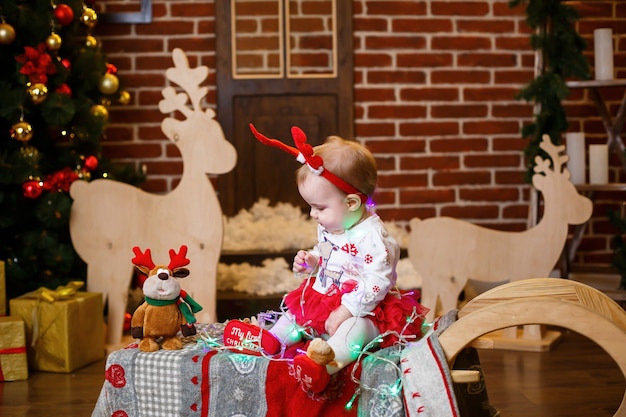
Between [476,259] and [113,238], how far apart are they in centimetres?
146

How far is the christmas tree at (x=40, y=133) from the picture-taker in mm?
3361

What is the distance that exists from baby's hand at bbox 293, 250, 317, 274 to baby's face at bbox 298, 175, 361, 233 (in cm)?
10

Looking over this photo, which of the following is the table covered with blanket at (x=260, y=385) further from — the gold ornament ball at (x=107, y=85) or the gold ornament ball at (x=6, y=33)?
the gold ornament ball at (x=107, y=85)

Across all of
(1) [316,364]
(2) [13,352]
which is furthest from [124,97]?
(1) [316,364]

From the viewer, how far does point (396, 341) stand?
2088mm

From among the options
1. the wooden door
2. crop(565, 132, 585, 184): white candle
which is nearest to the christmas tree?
the wooden door

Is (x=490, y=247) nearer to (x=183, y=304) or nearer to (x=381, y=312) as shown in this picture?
(x=381, y=312)

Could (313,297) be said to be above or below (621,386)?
above

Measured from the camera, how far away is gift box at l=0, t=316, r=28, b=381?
3014 millimetres

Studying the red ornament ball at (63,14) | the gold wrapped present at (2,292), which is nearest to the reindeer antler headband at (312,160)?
the gold wrapped present at (2,292)

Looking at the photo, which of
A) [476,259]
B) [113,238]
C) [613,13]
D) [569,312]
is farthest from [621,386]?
[613,13]

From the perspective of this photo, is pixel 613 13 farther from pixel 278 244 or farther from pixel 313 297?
pixel 313 297

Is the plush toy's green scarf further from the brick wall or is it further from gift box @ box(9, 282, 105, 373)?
the brick wall

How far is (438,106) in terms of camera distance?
4461mm
